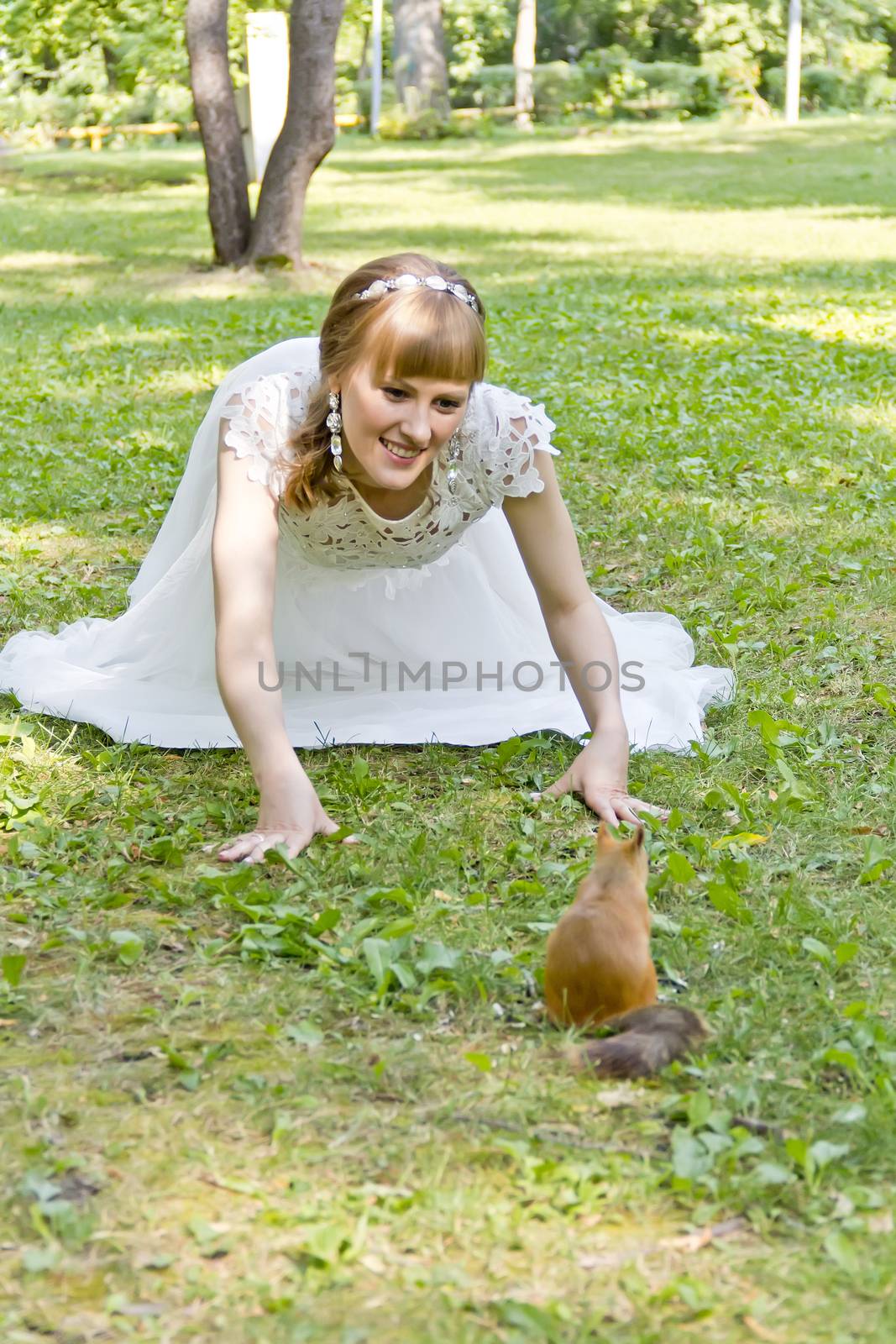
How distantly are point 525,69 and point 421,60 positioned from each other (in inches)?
159

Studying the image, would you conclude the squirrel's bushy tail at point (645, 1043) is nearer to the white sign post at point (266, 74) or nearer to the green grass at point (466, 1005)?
the green grass at point (466, 1005)

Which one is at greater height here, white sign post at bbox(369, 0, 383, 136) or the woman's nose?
white sign post at bbox(369, 0, 383, 136)

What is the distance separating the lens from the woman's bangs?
3072 millimetres

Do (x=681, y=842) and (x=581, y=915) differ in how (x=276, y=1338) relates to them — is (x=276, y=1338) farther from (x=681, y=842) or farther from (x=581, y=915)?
(x=681, y=842)

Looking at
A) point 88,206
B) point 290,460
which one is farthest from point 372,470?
point 88,206

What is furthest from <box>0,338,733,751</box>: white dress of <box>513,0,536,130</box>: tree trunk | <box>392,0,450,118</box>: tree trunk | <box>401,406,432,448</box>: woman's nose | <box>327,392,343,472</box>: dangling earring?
<box>513,0,536,130</box>: tree trunk

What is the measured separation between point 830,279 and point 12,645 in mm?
9633

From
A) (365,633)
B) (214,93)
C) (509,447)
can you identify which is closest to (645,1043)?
(509,447)

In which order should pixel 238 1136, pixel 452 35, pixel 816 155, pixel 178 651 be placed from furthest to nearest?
pixel 452 35 < pixel 816 155 < pixel 178 651 < pixel 238 1136

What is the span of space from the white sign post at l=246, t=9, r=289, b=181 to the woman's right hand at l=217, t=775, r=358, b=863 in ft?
40.0

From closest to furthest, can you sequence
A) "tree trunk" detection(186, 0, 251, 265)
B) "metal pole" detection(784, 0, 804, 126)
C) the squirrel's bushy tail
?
the squirrel's bushy tail
"tree trunk" detection(186, 0, 251, 265)
"metal pole" detection(784, 0, 804, 126)

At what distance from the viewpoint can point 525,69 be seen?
32406mm

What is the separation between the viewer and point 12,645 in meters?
4.27

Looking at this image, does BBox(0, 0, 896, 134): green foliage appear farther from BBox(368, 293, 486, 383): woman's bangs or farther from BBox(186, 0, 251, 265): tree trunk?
BBox(368, 293, 486, 383): woman's bangs
